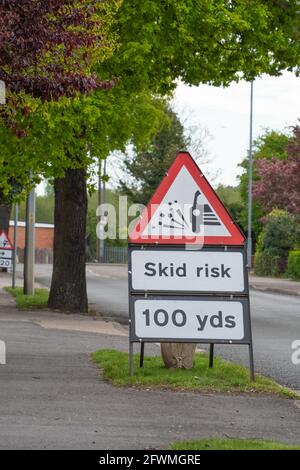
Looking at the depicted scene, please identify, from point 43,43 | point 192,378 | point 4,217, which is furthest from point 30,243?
point 4,217

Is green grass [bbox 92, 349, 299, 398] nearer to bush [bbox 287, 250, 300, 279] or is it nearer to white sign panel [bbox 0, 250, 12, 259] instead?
white sign panel [bbox 0, 250, 12, 259]

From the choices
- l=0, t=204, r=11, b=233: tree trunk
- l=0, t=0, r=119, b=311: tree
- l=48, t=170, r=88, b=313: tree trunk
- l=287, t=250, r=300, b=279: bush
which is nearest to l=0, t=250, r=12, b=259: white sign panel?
l=48, t=170, r=88, b=313: tree trunk

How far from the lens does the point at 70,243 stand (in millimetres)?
24250

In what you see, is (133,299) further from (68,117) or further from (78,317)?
(78,317)

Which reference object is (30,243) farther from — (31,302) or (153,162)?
(153,162)

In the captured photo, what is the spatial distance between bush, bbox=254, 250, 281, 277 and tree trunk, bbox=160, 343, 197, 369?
44886mm

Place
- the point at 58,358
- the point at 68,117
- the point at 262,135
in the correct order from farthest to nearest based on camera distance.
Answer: the point at 262,135
the point at 68,117
the point at 58,358

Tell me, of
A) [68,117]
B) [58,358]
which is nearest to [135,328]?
[58,358]

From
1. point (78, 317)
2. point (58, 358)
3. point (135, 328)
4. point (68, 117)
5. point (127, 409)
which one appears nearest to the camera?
point (127, 409)

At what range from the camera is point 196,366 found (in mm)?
12242

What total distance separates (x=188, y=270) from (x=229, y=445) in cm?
390

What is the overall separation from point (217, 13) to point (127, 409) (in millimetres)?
12394

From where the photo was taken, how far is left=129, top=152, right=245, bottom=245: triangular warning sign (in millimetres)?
11148

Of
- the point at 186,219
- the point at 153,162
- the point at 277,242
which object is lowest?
the point at 186,219
